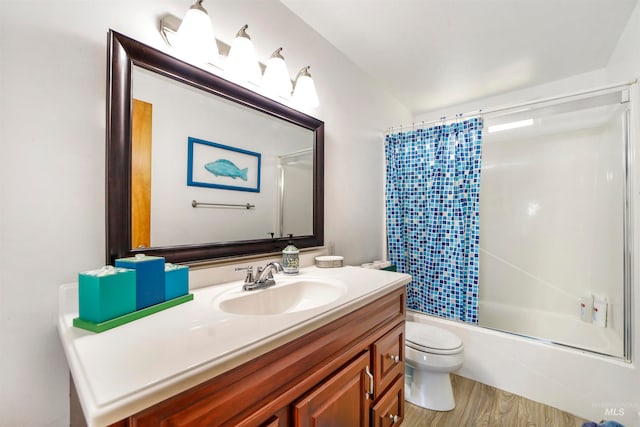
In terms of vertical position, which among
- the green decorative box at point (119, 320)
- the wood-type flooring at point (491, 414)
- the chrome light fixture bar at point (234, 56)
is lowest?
the wood-type flooring at point (491, 414)

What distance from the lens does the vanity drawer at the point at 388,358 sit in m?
1.10

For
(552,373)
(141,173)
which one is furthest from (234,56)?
(552,373)

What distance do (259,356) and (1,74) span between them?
0.99 metres

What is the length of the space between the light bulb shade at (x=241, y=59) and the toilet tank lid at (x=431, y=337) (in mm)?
1751

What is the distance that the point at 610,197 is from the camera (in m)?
2.03

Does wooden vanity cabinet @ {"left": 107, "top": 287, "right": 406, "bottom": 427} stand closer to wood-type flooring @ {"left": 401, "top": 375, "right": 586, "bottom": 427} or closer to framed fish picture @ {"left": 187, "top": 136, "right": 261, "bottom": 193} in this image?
wood-type flooring @ {"left": 401, "top": 375, "right": 586, "bottom": 427}

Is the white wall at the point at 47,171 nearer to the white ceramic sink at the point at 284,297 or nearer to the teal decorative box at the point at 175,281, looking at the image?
the teal decorative box at the point at 175,281

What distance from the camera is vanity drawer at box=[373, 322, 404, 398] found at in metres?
1.10

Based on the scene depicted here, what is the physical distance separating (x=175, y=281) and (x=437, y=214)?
1867 millimetres

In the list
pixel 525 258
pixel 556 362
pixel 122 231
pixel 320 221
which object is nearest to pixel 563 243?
pixel 525 258

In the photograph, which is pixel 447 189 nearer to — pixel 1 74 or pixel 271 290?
pixel 271 290

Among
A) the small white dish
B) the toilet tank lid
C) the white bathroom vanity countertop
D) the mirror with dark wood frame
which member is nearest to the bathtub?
the toilet tank lid

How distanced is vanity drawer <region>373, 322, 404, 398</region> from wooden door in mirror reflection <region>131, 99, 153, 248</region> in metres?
0.97

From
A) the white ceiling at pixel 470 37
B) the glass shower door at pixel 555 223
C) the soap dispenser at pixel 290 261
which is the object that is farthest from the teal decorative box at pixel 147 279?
the glass shower door at pixel 555 223
